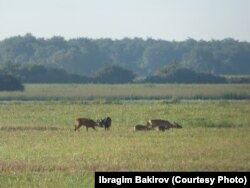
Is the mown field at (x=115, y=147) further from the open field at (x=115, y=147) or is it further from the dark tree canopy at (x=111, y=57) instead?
the dark tree canopy at (x=111, y=57)

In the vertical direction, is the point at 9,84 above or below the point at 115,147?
above

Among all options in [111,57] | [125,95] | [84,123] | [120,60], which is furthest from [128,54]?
[84,123]

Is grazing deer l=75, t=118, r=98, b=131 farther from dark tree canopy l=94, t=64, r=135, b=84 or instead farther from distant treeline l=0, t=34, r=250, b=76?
distant treeline l=0, t=34, r=250, b=76

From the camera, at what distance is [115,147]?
60.2 feet

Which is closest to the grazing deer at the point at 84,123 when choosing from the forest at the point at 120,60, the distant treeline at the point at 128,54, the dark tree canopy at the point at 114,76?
the forest at the point at 120,60

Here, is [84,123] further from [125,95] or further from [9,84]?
[9,84]

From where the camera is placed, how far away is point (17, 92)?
178 ft

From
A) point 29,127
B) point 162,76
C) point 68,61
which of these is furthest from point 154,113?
point 68,61

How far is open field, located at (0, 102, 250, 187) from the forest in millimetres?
35762

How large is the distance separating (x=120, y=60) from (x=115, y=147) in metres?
90.5

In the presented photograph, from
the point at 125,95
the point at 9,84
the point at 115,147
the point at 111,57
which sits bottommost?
the point at 115,147

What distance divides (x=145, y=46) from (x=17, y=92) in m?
70.0

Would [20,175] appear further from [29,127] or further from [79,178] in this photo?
Answer: [29,127]

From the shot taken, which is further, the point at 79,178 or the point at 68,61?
the point at 68,61
